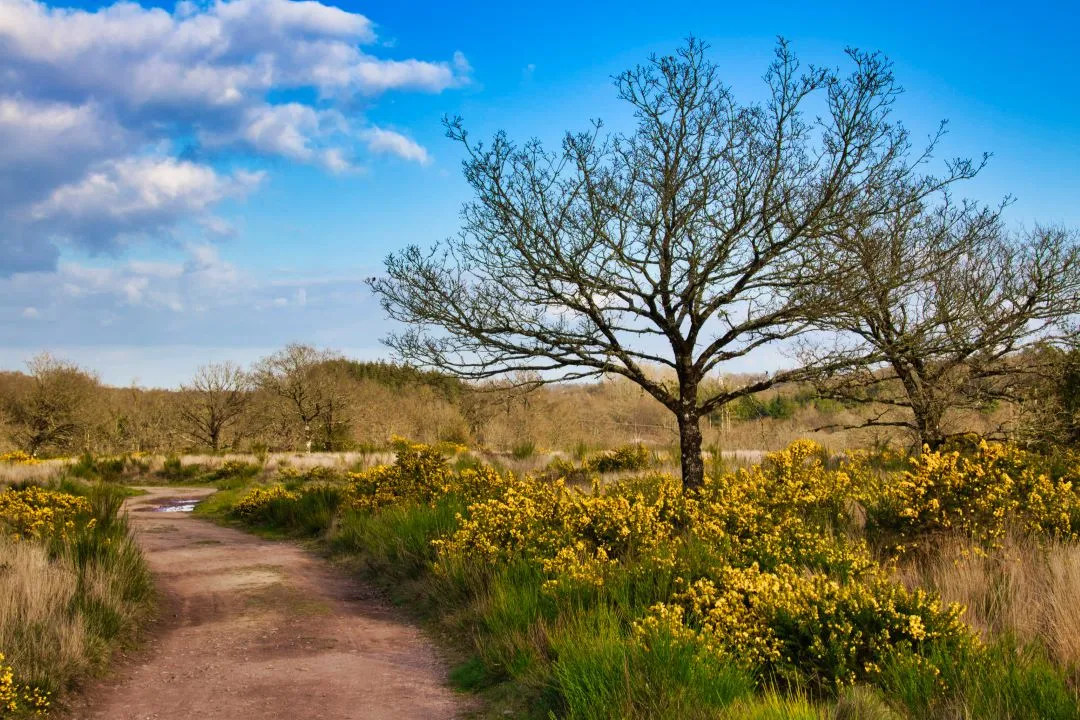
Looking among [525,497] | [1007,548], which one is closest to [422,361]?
[525,497]

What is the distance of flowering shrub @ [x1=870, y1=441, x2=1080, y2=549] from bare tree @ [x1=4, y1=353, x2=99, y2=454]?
44.0 m

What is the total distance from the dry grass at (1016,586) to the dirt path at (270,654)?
4081 millimetres

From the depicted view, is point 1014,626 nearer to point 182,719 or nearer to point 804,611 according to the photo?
point 804,611

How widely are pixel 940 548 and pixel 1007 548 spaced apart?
612 mm

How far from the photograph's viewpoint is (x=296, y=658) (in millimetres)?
6238

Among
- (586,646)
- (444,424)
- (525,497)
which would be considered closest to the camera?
(586,646)

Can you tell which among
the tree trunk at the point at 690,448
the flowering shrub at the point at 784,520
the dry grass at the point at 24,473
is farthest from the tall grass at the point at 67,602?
the dry grass at the point at 24,473

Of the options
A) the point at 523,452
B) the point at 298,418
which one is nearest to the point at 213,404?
the point at 298,418

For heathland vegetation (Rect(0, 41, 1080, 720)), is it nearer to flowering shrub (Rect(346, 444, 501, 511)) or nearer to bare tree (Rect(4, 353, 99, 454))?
flowering shrub (Rect(346, 444, 501, 511))

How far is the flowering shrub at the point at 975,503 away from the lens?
7.29 meters

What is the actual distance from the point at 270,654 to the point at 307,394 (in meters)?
32.0

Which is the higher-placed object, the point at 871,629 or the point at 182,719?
the point at 871,629

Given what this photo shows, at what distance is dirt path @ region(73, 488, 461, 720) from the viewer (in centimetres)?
516

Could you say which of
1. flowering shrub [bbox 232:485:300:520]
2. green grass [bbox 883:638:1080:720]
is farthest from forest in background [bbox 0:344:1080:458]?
green grass [bbox 883:638:1080:720]
